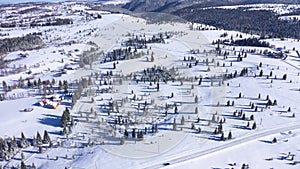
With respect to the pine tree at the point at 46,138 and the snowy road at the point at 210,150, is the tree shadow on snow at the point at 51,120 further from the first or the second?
the snowy road at the point at 210,150

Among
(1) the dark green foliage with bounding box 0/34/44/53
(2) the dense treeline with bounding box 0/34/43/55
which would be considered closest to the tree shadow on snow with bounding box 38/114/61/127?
(2) the dense treeline with bounding box 0/34/43/55

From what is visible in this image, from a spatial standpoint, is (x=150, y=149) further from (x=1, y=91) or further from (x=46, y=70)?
(x=46, y=70)

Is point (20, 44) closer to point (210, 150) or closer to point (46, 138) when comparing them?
point (46, 138)

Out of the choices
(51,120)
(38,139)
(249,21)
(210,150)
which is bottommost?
(210,150)

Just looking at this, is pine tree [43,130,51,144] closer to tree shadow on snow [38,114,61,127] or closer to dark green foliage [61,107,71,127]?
dark green foliage [61,107,71,127]

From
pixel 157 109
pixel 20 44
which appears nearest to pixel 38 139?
pixel 157 109

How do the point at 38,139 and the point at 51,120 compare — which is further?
the point at 51,120

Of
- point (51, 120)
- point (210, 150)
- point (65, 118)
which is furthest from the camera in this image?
point (51, 120)
